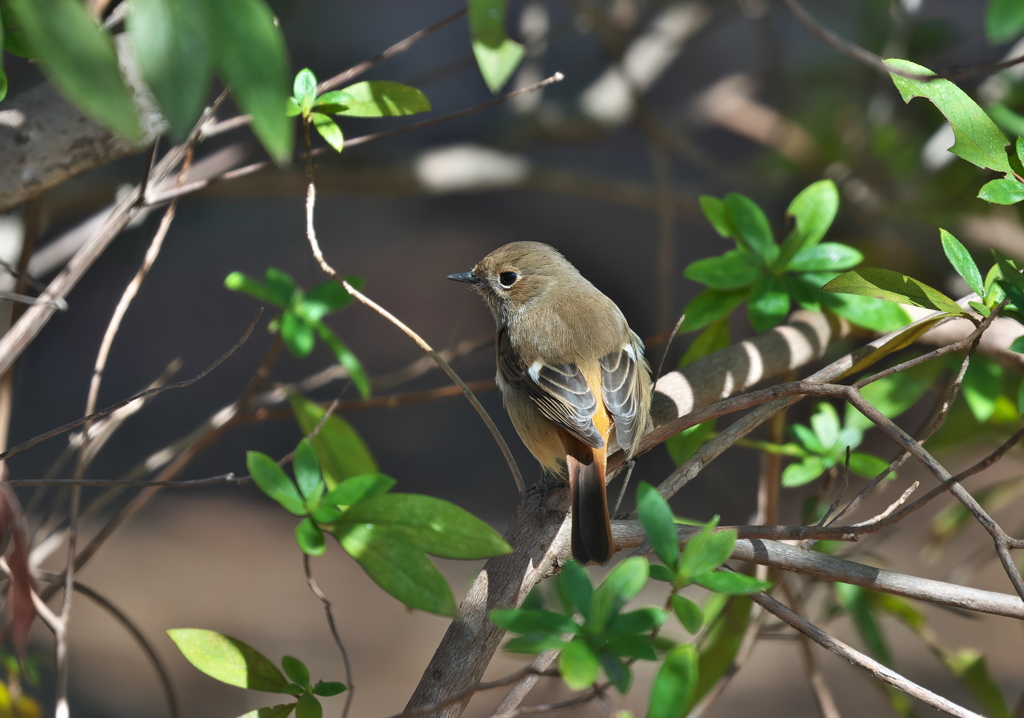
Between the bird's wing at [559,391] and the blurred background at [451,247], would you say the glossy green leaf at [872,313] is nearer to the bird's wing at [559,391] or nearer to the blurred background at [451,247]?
the bird's wing at [559,391]

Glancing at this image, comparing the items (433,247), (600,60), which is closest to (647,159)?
(600,60)

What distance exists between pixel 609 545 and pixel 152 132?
1055 mm

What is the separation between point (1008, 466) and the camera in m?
4.72

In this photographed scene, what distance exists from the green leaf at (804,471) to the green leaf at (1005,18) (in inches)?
34.9

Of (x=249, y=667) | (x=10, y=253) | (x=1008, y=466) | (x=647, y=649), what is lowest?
(x=1008, y=466)

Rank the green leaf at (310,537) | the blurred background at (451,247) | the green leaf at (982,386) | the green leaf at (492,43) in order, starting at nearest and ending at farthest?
the green leaf at (310,537)
the green leaf at (492,43)
the green leaf at (982,386)
the blurred background at (451,247)

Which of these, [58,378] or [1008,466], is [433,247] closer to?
[58,378]

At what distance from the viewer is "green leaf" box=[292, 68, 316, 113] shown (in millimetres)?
1271

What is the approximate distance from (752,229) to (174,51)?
125 cm

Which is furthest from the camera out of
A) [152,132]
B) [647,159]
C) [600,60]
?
[647,159]

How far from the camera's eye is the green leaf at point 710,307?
5.18 ft

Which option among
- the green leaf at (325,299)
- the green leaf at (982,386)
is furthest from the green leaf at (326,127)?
the green leaf at (982,386)

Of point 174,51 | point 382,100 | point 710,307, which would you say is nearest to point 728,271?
point 710,307

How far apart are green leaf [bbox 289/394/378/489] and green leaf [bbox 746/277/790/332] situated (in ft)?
2.72
